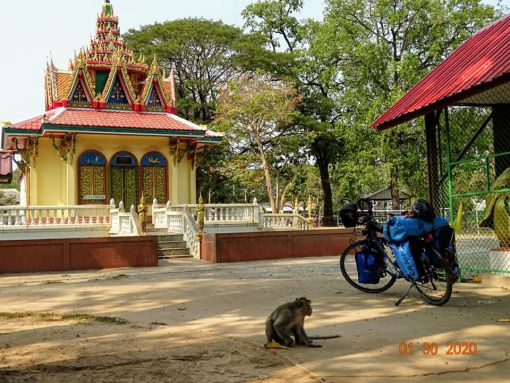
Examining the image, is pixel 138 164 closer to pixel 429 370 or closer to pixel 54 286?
pixel 54 286

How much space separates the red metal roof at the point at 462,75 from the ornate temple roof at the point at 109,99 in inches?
603

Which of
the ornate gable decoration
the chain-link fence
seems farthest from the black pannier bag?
the ornate gable decoration

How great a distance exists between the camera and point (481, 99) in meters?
10.5

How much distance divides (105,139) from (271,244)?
10619 mm

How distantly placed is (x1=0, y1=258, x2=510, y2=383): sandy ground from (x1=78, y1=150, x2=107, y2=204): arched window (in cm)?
1386

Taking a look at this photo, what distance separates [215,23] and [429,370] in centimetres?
3560

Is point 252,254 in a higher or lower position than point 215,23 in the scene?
lower

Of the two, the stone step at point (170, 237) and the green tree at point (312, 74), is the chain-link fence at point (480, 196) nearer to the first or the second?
the stone step at point (170, 237)

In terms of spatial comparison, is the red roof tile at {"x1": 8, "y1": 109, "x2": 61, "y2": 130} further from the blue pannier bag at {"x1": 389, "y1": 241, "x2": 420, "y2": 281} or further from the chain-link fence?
the blue pannier bag at {"x1": 389, "y1": 241, "x2": 420, "y2": 281}

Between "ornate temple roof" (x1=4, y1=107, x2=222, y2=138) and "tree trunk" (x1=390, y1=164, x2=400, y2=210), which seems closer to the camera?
"ornate temple roof" (x1=4, y1=107, x2=222, y2=138)

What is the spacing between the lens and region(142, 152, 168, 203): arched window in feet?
82.9

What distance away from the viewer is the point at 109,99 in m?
25.8

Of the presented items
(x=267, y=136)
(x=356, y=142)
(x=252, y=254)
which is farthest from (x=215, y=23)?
(x=252, y=254)

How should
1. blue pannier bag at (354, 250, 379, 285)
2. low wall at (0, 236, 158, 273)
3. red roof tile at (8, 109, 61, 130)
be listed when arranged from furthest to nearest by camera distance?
red roof tile at (8, 109, 61, 130) < low wall at (0, 236, 158, 273) < blue pannier bag at (354, 250, 379, 285)
